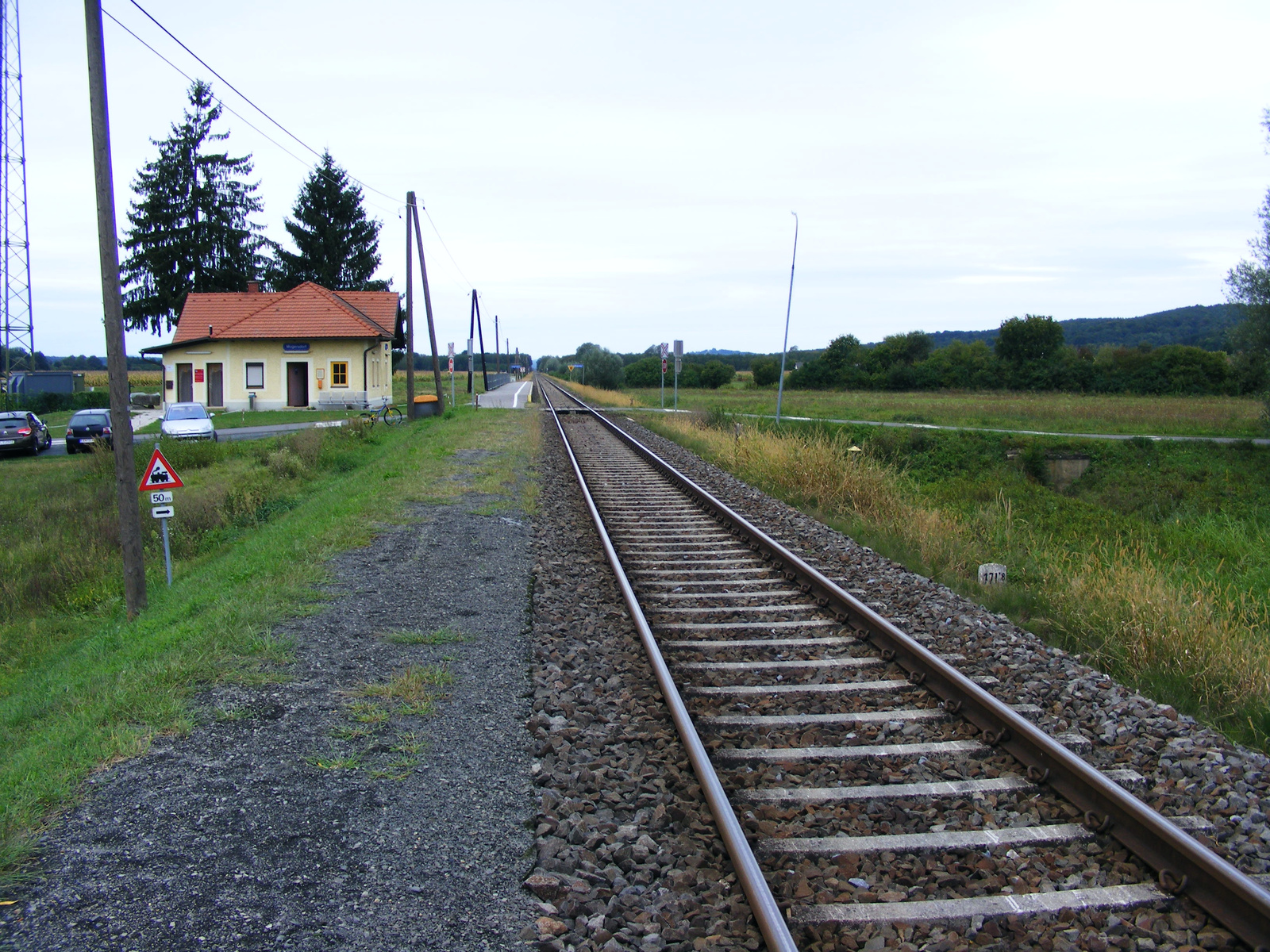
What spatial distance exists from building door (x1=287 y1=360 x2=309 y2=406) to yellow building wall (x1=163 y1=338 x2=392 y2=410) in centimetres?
12

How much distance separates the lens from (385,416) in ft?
104

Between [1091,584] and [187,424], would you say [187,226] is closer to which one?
[187,424]

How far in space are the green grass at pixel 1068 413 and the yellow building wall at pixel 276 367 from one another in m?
14.9

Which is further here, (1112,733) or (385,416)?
(385,416)

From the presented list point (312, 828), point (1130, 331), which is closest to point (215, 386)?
point (312, 828)

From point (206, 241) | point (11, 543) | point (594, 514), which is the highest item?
point (206, 241)

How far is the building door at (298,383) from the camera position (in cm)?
4085

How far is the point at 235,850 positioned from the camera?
3.52 metres

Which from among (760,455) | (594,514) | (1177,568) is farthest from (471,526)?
(1177,568)

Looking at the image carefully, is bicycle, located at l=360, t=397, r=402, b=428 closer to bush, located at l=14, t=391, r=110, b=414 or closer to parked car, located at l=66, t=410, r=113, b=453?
parked car, located at l=66, t=410, r=113, b=453

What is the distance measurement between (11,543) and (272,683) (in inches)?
460

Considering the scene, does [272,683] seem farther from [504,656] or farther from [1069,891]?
[1069,891]

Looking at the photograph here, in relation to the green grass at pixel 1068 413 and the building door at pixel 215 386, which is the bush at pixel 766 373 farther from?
the building door at pixel 215 386

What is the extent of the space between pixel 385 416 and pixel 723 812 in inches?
1175
